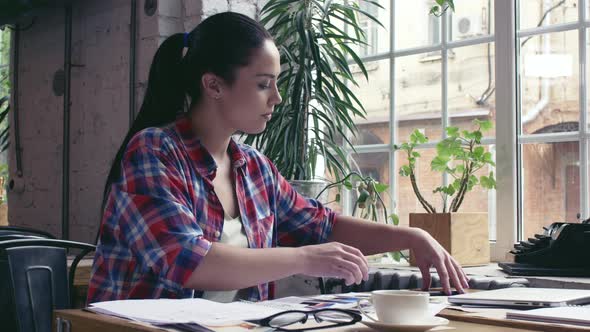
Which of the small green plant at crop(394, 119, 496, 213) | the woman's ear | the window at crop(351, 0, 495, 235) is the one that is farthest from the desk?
the window at crop(351, 0, 495, 235)

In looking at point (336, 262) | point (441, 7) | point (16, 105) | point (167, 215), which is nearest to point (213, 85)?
point (167, 215)

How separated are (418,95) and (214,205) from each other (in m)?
1.32

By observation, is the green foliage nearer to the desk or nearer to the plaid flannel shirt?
the plaid flannel shirt

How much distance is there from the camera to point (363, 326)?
3.78 ft

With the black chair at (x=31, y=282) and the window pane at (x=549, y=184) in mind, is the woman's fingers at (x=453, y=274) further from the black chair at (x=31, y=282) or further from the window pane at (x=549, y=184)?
the black chair at (x=31, y=282)

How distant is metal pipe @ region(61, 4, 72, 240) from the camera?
3.48 meters

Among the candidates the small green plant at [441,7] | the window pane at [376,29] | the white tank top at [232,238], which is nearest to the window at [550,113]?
the small green plant at [441,7]

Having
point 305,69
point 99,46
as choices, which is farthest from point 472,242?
point 99,46

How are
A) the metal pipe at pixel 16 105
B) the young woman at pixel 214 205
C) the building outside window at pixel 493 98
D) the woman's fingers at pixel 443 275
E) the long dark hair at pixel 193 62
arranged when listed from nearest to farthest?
the young woman at pixel 214 205 < the woman's fingers at pixel 443 275 < the long dark hair at pixel 193 62 < the building outside window at pixel 493 98 < the metal pipe at pixel 16 105

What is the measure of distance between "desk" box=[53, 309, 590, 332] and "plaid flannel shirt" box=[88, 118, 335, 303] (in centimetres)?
30

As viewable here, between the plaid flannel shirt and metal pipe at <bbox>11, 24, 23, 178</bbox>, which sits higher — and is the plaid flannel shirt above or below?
below

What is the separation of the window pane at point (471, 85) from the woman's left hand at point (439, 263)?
3.32ft

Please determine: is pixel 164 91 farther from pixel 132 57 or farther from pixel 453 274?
pixel 132 57

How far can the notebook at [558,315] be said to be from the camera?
1135mm
